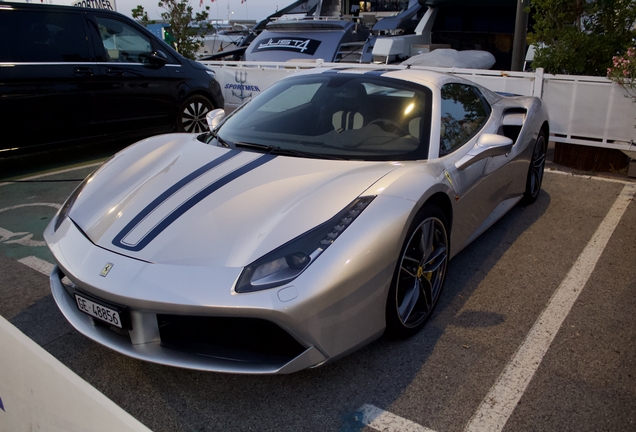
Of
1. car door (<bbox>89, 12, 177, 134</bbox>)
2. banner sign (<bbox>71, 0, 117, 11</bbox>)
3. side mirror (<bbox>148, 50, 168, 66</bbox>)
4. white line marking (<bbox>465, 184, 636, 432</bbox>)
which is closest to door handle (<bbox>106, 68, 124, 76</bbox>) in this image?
car door (<bbox>89, 12, 177, 134</bbox>)

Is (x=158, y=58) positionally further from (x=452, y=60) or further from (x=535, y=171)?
(x=452, y=60)

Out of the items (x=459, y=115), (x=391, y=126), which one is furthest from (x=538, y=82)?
(x=391, y=126)

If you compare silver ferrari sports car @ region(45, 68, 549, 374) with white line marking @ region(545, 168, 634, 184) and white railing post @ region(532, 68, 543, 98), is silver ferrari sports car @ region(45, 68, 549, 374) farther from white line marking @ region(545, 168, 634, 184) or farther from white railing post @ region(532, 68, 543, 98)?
white railing post @ region(532, 68, 543, 98)

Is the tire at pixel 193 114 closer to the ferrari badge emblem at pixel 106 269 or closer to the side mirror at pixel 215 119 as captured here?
the side mirror at pixel 215 119

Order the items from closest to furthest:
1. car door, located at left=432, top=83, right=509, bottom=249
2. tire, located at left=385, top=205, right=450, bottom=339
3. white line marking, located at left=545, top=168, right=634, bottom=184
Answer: tire, located at left=385, top=205, right=450, bottom=339 < car door, located at left=432, top=83, right=509, bottom=249 < white line marking, located at left=545, top=168, right=634, bottom=184

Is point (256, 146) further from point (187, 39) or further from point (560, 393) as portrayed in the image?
point (187, 39)

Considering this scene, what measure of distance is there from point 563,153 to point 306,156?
4.55m

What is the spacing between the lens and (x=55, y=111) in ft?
19.4

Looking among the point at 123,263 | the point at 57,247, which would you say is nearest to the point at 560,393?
the point at 123,263

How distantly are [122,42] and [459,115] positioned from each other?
4628 millimetres

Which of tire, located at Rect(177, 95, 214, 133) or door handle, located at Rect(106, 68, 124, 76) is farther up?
door handle, located at Rect(106, 68, 124, 76)

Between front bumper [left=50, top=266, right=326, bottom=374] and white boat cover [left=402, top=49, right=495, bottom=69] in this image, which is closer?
front bumper [left=50, top=266, right=326, bottom=374]

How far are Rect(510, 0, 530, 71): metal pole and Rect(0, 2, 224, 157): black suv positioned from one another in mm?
4376

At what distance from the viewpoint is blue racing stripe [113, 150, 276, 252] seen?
96.7 inches
